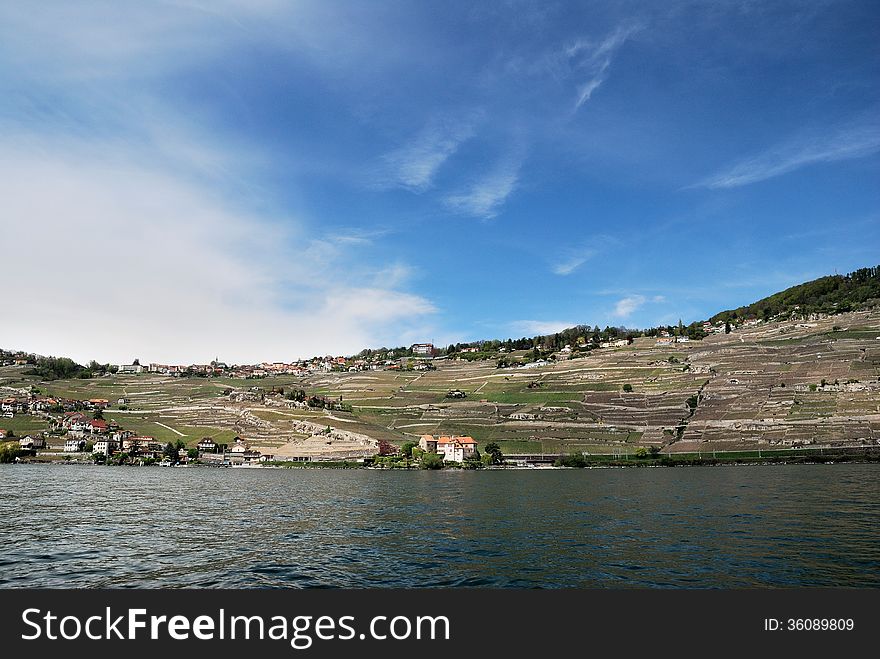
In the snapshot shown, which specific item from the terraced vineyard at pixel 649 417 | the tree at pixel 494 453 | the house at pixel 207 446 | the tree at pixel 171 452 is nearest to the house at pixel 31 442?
the terraced vineyard at pixel 649 417

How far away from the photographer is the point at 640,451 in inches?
5463

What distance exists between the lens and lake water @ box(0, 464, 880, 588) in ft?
81.9

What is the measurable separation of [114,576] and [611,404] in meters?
171

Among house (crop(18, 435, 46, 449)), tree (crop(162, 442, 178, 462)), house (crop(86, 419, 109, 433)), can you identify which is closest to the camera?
tree (crop(162, 442, 178, 462))

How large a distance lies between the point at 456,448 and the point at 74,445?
383 ft

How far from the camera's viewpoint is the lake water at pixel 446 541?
81.9ft

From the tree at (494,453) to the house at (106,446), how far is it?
113m

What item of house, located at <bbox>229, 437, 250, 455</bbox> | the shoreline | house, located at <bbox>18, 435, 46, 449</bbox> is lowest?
the shoreline

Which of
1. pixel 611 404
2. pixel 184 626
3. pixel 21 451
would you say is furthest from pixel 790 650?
pixel 21 451

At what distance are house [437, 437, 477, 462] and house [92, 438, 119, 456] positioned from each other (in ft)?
329

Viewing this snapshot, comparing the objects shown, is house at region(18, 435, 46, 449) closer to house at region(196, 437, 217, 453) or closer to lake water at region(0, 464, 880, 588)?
house at region(196, 437, 217, 453)

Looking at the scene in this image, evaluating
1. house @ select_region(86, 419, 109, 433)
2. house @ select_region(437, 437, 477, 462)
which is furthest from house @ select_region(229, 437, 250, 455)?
house @ select_region(437, 437, 477, 462)

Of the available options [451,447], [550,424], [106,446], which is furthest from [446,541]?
[106,446]

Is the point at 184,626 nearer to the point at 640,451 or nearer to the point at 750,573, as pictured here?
the point at 750,573
